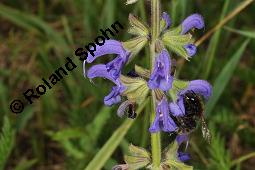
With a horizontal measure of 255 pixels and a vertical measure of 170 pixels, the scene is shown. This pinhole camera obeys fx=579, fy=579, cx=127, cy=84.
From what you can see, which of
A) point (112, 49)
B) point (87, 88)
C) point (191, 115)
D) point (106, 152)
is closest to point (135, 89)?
point (112, 49)

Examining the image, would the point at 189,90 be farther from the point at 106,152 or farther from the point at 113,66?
the point at 106,152

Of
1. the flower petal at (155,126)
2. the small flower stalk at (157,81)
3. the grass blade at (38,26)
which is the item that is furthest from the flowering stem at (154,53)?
the grass blade at (38,26)

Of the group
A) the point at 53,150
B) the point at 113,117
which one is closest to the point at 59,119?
the point at 53,150

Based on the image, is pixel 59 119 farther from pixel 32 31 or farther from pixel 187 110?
pixel 187 110

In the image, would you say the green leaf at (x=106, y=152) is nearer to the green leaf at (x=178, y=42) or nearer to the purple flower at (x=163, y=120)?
the purple flower at (x=163, y=120)

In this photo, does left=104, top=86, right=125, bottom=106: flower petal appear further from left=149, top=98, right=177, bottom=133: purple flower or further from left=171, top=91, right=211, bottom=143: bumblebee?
left=171, top=91, right=211, bottom=143: bumblebee

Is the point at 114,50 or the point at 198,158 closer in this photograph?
the point at 114,50

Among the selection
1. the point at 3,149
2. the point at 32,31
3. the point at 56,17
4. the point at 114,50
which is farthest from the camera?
the point at 56,17
